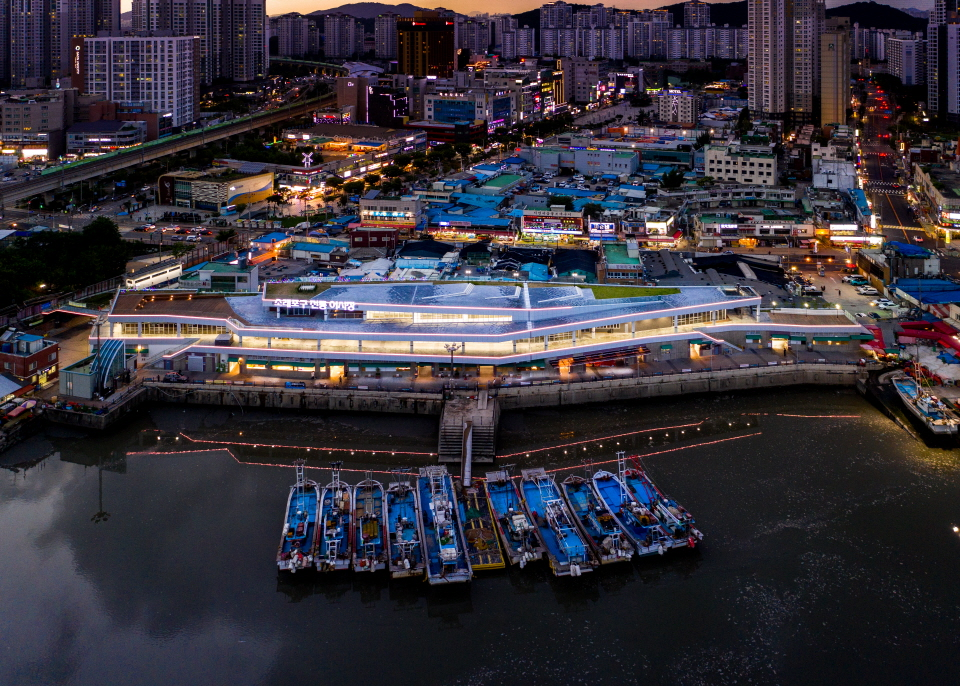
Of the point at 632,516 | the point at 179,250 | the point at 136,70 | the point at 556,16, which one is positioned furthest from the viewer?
the point at 556,16

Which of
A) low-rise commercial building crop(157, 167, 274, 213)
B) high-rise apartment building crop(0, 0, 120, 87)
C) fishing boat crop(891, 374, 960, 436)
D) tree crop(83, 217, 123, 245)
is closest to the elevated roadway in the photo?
low-rise commercial building crop(157, 167, 274, 213)

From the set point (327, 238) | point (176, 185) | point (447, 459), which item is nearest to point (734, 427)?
point (447, 459)

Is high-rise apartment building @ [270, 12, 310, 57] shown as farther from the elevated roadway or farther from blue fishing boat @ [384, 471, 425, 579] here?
blue fishing boat @ [384, 471, 425, 579]

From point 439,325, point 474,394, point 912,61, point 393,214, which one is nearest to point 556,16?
point 912,61

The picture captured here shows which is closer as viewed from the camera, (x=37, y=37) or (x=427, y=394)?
(x=427, y=394)

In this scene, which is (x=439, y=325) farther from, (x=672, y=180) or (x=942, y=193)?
(x=672, y=180)

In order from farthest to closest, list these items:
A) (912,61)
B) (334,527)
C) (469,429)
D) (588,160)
Answer: (912,61), (588,160), (469,429), (334,527)
